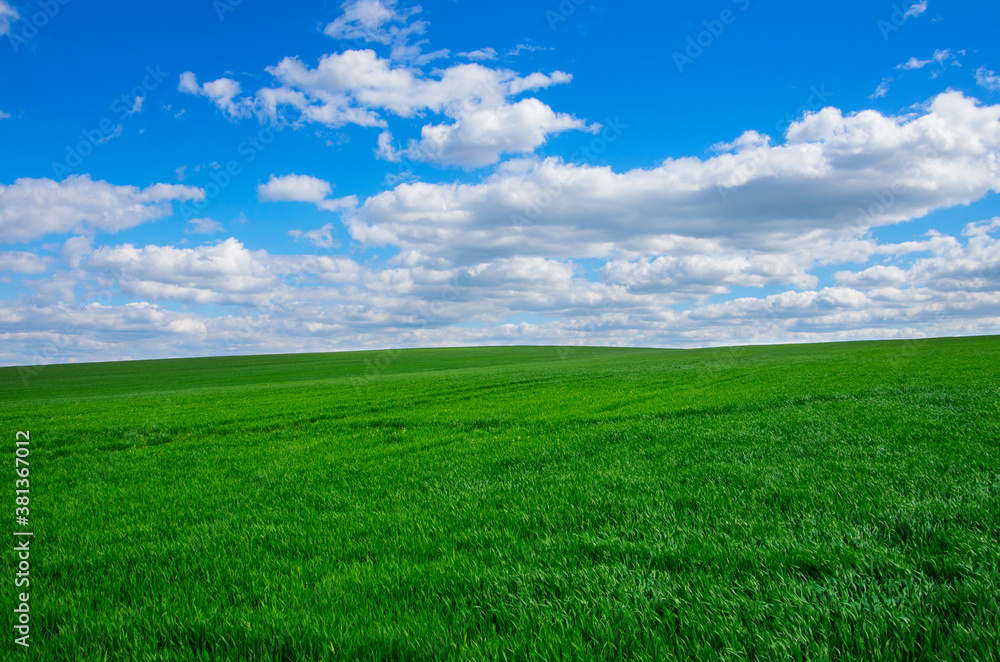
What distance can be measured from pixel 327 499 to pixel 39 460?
37.9 feet

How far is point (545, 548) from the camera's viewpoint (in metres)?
5.51

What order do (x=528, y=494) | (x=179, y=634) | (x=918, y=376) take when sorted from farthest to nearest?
1. (x=918, y=376)
2. (x=528, y=494)
3. (x=179, y=634)

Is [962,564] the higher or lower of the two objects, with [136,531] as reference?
higher

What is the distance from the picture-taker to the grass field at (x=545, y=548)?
3.83 metres

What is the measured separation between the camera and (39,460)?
1397cm

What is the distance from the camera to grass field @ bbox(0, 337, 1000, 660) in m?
3.83

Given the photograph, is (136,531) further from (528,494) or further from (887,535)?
(887,535)

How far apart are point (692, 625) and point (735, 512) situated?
282cm

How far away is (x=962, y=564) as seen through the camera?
14.4 feet

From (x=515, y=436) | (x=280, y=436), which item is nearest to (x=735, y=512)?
(x=515, y=436)

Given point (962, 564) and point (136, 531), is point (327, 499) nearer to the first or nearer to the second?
point (136, 531)

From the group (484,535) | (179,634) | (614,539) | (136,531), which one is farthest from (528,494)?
(136,531)

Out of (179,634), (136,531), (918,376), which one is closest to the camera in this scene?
(179,634)

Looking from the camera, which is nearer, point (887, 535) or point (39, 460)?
point (887, 535)
